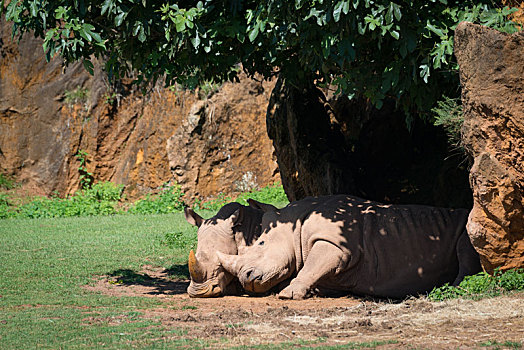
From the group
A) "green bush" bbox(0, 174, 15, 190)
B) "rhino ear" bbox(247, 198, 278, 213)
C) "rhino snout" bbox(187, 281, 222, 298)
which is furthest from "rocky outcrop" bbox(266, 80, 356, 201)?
"green bush" bbox(0, 174, 15, 190)

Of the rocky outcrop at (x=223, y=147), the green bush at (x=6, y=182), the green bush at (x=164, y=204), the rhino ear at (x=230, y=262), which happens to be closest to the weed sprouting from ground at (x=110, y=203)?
the green bush at (x=164, y=204)

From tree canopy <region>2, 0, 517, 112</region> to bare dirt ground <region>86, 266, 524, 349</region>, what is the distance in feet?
7.74

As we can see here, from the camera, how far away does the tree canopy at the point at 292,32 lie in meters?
7.12

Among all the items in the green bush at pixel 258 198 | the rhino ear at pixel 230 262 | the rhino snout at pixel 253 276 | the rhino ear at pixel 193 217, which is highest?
the green bush at pixel 258 198

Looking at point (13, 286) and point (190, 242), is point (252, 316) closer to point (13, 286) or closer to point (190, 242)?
point (13, 286)

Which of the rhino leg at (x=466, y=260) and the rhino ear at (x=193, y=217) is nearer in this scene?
the rhino leg at (x=466, y=260)

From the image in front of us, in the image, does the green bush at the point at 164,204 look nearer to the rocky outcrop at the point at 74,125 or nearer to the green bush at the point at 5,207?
the rocky outcrop at the point at 74,125

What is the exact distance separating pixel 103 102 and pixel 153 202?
4.14 m

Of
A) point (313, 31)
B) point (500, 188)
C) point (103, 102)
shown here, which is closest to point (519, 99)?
point (500, 188)

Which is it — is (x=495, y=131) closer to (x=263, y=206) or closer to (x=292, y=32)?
(x=292, y=32)

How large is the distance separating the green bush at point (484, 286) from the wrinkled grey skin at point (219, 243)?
2.71 metres

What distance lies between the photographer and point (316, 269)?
28.0ft

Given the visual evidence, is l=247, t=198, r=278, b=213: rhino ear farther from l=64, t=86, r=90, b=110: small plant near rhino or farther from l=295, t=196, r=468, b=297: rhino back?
l=64, t=86, r=90, b=110: small plant near rhino

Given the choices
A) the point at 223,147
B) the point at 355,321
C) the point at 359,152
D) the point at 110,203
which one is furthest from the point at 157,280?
the point at 110,203
